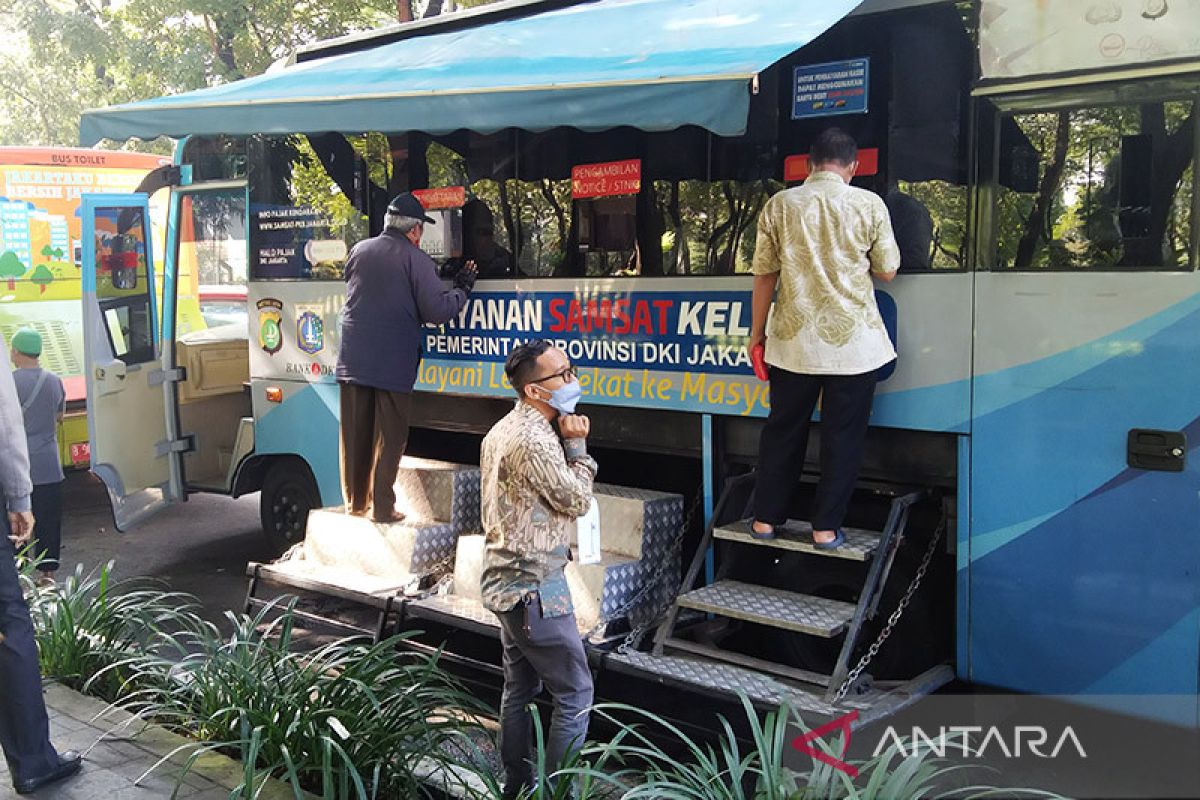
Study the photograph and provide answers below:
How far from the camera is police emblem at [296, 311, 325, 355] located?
7.04 m

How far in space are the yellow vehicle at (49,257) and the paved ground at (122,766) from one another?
5658 mm

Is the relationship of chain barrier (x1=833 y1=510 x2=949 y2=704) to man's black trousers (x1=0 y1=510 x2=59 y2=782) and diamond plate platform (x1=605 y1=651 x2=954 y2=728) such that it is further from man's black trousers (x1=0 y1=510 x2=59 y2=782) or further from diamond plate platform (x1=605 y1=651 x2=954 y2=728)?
man's black trousers (x1=0 y1=510 x2=59 y2=782)

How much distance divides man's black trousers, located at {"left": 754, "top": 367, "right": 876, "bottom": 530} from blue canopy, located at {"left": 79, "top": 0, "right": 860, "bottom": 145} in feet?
3.83

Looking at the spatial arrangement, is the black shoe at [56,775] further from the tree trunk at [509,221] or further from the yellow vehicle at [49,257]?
the yellow vehicle at [49,257]

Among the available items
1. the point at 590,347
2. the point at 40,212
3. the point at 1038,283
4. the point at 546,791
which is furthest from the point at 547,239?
the point at 40,212

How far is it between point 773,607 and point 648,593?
0.84m

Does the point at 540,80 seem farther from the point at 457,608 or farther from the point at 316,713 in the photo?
the point at 316,713

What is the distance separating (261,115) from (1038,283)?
3.72 meters

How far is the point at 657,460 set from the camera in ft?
19.9

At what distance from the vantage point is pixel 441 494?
6414 mm

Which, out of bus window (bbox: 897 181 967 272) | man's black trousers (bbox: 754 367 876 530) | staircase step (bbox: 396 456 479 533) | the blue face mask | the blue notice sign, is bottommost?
staircase step (bbox: 396 456 479 533)

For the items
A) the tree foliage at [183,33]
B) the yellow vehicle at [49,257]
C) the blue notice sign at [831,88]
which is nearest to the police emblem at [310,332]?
the blue notice sign at [831,88]

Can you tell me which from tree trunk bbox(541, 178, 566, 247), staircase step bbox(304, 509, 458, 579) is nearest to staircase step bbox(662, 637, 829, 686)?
staircase step bbox(304, 509, 458, 579)

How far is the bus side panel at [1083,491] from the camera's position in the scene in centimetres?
412
